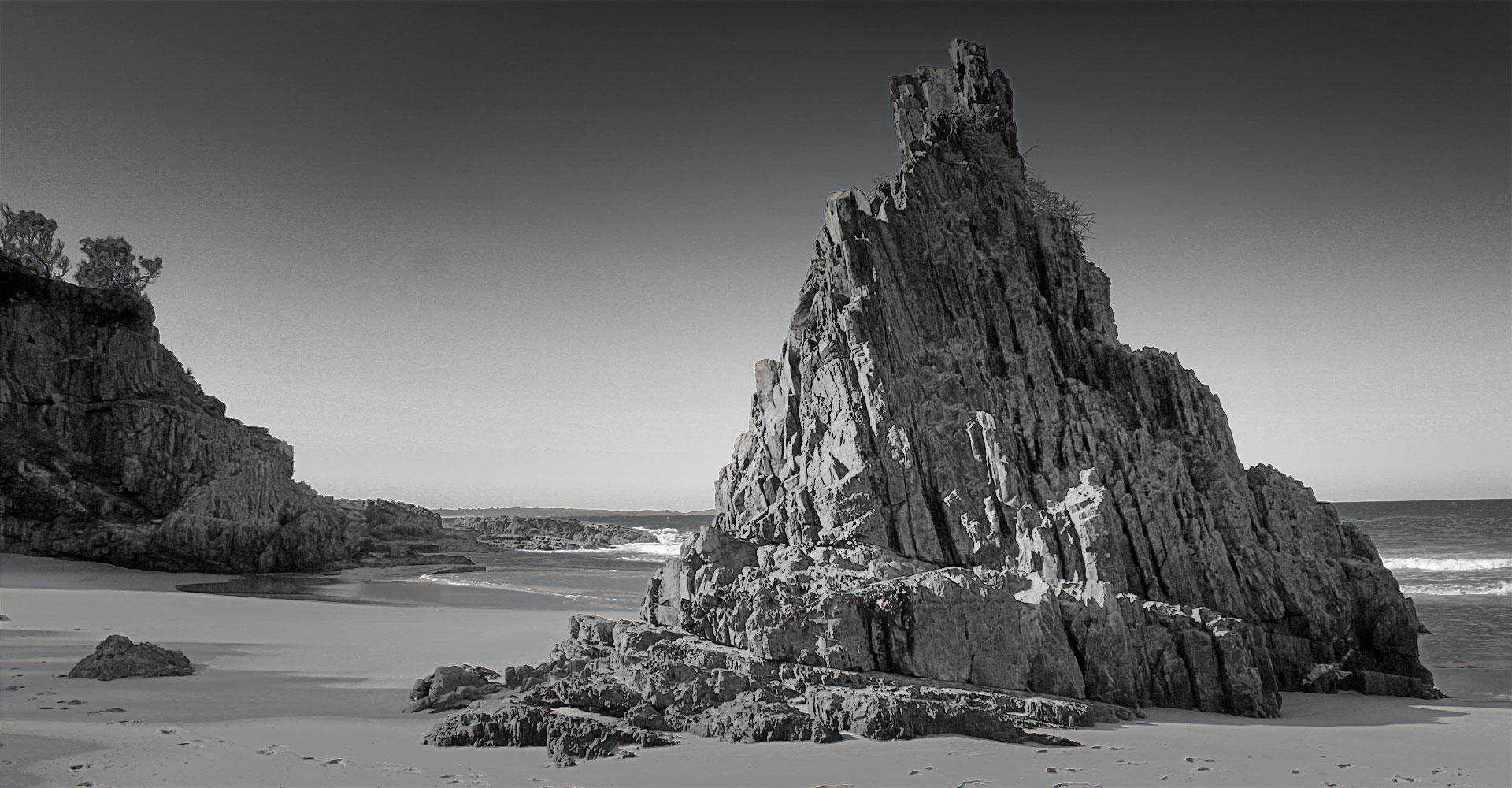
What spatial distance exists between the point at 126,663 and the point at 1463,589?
3844 cm

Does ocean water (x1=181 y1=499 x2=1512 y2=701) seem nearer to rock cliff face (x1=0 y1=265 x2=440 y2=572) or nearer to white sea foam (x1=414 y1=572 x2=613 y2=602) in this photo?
white sea foam (x1=414 y1=572 x2=613 y2=602)

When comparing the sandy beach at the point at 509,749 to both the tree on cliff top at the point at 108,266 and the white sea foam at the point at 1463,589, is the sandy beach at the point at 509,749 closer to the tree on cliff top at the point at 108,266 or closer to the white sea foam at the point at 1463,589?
the white sea foam at the point at 1463,589

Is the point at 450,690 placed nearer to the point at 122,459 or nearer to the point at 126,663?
the point at 126,663

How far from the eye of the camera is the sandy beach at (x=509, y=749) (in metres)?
7.72

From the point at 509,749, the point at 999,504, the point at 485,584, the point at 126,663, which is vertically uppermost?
the point at 999,504

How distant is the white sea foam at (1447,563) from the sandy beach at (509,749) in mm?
32709

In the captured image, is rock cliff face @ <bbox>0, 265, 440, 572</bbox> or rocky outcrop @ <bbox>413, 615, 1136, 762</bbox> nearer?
rocky outcrop @ <bbox>413, 615, 1136, 762</bbox>

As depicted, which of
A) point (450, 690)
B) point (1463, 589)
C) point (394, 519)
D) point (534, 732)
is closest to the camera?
point (534, 732)

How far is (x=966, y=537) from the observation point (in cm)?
1288

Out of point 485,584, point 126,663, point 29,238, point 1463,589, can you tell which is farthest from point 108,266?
point 1463,589

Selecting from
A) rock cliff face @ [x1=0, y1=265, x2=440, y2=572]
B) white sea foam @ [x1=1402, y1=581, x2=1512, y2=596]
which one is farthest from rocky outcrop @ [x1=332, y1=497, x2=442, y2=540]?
white sea foam @ [x1=1402, y1=581, x2=1512, y2=596]

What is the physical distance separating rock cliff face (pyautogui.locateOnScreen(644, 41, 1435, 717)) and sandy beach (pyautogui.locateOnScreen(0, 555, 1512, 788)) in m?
1.22

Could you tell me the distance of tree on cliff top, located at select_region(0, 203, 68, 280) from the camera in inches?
1638

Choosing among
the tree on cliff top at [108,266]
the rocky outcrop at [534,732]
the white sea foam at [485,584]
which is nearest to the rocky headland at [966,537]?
the rocky outcrop at [534,732]
